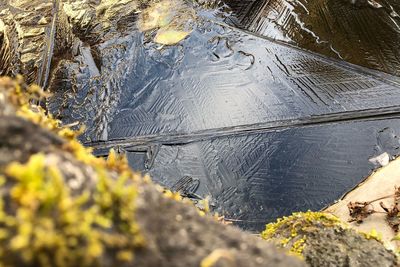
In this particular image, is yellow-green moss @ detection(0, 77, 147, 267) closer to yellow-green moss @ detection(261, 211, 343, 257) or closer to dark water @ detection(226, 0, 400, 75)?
yellow-green moss @ detection(261, 211, 343, 257)

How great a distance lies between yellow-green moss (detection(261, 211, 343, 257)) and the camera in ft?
5.32

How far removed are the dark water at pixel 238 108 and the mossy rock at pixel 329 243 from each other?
76 centimetres

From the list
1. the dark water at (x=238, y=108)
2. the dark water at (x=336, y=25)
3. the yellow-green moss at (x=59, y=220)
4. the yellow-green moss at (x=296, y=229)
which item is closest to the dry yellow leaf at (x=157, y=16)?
the dark water at (x=238, y=108)

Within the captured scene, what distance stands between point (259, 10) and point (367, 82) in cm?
129

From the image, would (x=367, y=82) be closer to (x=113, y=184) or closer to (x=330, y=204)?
(x=330, y=204)

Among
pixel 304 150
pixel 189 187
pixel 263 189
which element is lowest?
pixel 189 187

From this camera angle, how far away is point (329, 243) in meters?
1.58

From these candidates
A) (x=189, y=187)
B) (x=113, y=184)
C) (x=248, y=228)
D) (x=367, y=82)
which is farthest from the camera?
(x=367, y=82)

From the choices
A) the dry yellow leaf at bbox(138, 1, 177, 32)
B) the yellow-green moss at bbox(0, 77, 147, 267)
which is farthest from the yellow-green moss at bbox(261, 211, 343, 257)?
the dry yellow leaf at bbox(138, 1, 177, 32)

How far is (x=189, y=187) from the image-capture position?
8.83 feet

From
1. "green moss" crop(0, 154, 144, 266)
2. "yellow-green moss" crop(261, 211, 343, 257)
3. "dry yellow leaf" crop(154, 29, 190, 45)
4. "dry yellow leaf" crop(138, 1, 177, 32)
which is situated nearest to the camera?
"green moss" crop(0, 154, 144, 266)

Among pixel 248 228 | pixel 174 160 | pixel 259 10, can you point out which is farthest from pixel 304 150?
pixel 259 10

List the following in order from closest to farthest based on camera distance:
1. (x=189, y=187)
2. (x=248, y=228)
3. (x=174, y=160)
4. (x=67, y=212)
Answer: (x=67, y=212) < (x=248, y=228) < (x=189, y=187) < (x=174, y=160)

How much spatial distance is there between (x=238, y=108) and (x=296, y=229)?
4.78 ft
